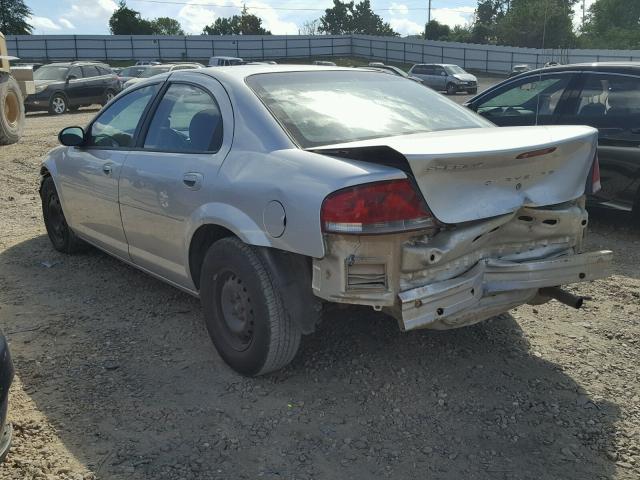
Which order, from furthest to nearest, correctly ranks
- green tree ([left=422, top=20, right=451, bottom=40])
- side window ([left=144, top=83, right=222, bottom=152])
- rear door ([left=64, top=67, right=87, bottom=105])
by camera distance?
green tree ([left=422, top=20, right=451, bottom=40]) < rear door ([left=64, top=67, right=87, bottom=105]) < side window ([left=144, top=83, right=222, bottom=152])

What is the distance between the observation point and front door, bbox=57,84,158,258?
4.43 m

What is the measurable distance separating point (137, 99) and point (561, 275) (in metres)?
3.06

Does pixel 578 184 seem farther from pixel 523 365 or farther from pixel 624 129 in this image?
pixel 624 129

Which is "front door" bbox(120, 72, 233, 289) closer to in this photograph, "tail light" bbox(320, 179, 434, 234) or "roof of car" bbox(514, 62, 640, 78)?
"tail light" bbox(320, 179, 434, 234)

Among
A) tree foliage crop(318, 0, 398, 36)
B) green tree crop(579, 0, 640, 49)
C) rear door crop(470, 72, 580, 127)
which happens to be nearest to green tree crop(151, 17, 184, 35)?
tree foliage crop(318, 0, 398, 36)

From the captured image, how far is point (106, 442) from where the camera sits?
2943mm

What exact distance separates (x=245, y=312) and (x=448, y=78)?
30.9m

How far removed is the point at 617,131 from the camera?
5.90 metres

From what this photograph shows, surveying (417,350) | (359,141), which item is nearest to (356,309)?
(417,350)

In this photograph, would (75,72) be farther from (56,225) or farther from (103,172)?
(103,172)

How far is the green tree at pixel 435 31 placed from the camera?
232 ft

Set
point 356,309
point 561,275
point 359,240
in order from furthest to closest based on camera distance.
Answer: point 356,309, point 561,275, point 359,240

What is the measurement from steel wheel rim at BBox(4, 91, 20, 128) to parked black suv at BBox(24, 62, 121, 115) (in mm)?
7965

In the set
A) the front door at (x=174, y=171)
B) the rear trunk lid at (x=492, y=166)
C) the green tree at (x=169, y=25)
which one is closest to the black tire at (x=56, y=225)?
the front door at (x=174, y=171)
